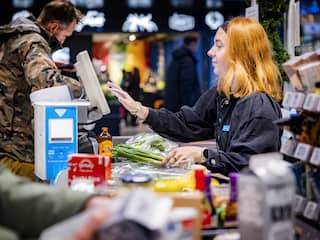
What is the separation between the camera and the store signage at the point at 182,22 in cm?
946

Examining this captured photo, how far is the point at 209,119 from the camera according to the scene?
3771 mm

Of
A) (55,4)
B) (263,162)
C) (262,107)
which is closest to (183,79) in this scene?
(55,4)

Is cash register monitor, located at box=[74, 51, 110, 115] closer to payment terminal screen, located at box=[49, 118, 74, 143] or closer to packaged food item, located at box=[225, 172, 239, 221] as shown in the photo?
payment terminal screen, located at box=[49, 118, 74, 143]

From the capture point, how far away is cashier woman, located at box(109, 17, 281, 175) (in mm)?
3104

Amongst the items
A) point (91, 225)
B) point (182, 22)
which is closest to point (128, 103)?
point (91, 225)

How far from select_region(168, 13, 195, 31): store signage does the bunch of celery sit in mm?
6048

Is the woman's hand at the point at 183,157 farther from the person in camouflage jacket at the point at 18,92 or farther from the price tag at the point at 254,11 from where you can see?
the price tag at the point at 254,11

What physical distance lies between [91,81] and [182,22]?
20.0 feet

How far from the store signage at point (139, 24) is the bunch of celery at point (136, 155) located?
5590 mm

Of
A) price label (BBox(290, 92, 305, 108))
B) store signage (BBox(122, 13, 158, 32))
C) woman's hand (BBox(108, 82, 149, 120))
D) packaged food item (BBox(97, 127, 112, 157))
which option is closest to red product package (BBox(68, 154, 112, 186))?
price label (BBox(290, 92, 305, 108))

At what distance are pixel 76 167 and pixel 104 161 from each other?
0.12 meters

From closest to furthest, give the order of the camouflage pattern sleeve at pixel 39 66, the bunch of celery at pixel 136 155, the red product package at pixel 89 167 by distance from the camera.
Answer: the red product package at pixel 89 167 < the bunch of celery at pixel 136 155 < the camouflage pattern sleeve at pixel 39 66

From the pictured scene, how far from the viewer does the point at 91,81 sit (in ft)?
12.0

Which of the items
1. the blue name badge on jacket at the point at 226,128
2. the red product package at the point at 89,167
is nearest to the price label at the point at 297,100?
the red product package at the point at 89,167
